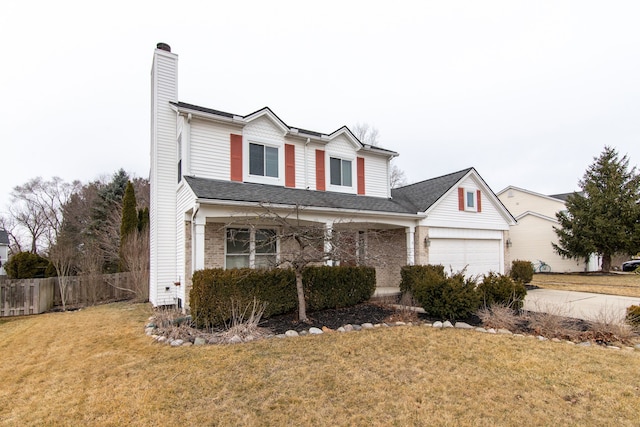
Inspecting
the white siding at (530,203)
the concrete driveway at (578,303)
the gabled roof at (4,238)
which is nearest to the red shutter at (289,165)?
the concrete driveway at (578,303)

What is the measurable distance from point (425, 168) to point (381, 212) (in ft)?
→ 83.8

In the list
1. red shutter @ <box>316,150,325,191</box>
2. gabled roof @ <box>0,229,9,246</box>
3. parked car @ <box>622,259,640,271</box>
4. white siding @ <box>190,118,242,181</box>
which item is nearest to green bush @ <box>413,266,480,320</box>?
red shutter @ <box>316,150,325,191</box>

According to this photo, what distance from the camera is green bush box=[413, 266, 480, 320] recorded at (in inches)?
296

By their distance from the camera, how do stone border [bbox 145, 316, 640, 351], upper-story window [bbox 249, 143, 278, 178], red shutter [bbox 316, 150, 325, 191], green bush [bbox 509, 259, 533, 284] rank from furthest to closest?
green bush [bbox 509, 259, 533, 284] → red shutter [bbox 316, 150, 325, 191] → upper-story window [bbox 249, 143, 278, 178] → stone border [bbox 145, 316, 640, 351]

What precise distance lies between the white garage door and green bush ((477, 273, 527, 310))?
14.7 ft

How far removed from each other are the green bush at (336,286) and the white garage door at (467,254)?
4634 millimetres

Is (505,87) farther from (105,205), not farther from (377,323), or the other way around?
(105,205)

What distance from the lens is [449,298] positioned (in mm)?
7535

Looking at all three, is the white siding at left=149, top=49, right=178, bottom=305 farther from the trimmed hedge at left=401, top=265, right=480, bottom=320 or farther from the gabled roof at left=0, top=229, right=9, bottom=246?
the gabled roof at left=0, top=229, right=9, bottom=246

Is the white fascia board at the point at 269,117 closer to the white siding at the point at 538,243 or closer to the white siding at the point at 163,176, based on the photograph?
the white siding at the point at 163,176

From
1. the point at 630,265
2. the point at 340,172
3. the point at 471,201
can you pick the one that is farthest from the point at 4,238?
the point at 630,265

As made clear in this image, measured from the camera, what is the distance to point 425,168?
112 feet

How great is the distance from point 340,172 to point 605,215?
1967 cm

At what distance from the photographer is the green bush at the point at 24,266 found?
11.5 metres
